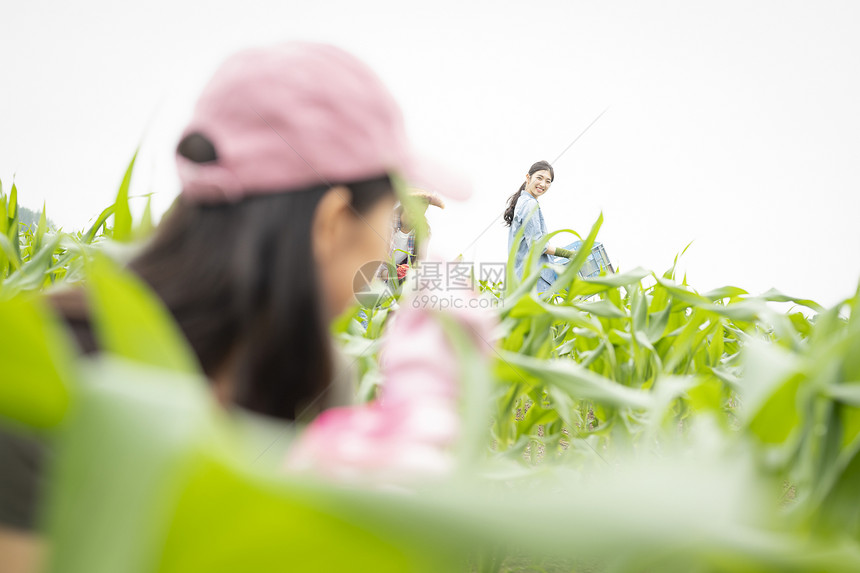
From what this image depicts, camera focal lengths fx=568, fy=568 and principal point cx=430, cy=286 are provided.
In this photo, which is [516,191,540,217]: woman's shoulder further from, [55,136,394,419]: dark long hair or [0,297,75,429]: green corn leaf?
[0,297,75,429]: green corn leaf

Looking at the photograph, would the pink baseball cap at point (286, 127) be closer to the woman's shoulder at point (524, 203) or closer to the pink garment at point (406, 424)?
the pink garment at point (406, 424)

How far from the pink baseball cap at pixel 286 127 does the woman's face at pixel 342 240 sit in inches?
1.2

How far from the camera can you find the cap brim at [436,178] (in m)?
0.58

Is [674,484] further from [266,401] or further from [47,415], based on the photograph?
[266,401]

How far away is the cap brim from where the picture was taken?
1.89 ft

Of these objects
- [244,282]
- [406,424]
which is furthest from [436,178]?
[406,424]

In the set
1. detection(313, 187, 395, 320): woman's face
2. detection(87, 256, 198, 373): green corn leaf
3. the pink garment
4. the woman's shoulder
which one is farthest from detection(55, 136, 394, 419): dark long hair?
the woman's shoulder

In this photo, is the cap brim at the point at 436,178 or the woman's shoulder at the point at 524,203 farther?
the woman's shoulder at the point at 524,203

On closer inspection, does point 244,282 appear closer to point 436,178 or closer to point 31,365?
point 436,178

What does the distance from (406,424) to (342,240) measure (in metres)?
0.30

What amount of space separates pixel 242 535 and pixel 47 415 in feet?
0.24

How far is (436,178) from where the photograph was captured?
0.58 meters

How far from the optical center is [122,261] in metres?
0.60

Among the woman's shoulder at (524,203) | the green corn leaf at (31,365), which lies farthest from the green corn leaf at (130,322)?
the woman's shoulder at (524,203)
